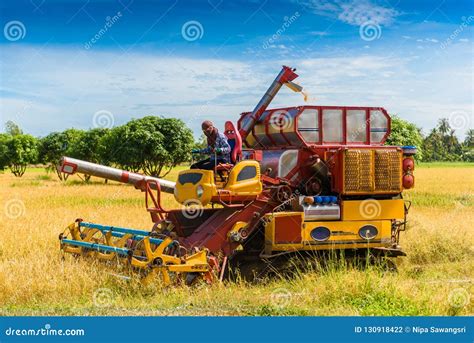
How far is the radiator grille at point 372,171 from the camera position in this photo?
36.1 feet

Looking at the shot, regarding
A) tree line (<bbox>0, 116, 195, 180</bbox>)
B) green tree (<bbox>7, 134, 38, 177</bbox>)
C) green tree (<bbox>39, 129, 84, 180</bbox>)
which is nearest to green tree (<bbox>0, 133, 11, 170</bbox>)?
green tree (<bbox>7, 134, 38, 177</bbox>)

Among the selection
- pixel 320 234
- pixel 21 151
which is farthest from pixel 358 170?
pixel 21 151

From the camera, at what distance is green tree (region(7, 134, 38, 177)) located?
73.1 meters

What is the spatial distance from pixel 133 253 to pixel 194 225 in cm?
169

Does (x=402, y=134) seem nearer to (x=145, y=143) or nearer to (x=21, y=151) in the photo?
(x=145, y=143)

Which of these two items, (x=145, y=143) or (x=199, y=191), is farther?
(x=145, y=143)

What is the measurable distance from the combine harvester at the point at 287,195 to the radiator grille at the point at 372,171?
0.02m

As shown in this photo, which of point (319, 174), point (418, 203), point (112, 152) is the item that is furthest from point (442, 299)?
point (112, 152)

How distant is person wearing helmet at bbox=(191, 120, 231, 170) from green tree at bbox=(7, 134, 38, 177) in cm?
6536

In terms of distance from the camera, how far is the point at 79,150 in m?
57.0

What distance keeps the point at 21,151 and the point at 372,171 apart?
6785 centimetres

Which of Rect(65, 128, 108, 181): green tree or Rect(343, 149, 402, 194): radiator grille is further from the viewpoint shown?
Rect(65, 128, 108, 181): green tree

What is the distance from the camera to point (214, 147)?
1063cm

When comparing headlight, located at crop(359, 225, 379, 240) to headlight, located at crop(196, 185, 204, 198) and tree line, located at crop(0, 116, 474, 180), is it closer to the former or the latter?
headlight, located at crop(196, 185, 204, 198)
